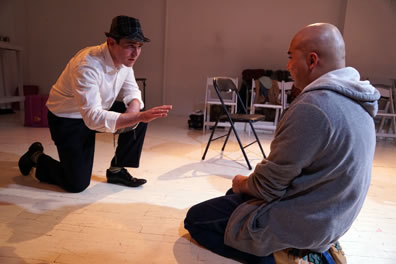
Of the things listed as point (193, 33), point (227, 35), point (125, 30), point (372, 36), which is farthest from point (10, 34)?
point (372, 36)

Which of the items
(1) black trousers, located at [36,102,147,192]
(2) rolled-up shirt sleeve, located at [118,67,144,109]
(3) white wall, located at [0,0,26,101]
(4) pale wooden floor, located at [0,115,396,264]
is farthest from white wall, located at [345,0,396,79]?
(3) white wall, located at [0,0,26,101]

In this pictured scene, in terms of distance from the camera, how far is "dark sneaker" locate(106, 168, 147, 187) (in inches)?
78.0

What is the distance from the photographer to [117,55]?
1.68m

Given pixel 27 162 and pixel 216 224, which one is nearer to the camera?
pixel 216 224

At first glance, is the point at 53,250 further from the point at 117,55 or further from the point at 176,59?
the point at 176,59

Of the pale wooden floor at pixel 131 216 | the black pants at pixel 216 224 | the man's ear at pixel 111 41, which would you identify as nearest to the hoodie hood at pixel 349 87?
the black pants at pixel 216 224

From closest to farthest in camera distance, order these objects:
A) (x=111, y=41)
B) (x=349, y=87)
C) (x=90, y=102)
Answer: (x=349, y=87), (x=90, y=102), (x=111, y=41)

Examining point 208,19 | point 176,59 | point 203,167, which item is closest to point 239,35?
point 208,19

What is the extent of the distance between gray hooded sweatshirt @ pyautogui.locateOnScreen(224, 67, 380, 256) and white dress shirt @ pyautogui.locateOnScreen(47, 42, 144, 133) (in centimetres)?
90

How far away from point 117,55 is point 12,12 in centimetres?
526

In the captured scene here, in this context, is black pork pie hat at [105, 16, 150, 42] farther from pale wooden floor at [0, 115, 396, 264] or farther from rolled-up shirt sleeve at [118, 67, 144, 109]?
pale wooden floor at [0, 115, 396, 264]

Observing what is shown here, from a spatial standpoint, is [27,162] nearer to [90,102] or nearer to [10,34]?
[90,102]

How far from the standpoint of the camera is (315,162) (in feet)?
2.93

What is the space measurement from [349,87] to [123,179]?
5.15 ft
